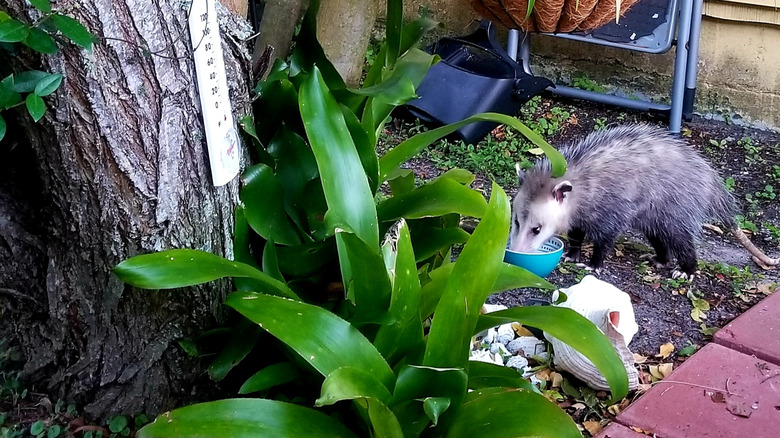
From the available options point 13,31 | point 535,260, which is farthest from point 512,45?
point 13,31

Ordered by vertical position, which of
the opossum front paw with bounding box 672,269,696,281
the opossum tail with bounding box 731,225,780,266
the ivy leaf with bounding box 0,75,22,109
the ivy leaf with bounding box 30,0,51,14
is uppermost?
the ivy leaf with bounding box 30,0,51,14

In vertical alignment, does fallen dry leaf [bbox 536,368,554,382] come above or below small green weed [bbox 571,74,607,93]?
A: below

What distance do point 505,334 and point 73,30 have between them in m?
1.51

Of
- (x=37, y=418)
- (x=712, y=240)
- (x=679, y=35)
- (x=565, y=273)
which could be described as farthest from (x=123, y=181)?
(x=679, y=35)

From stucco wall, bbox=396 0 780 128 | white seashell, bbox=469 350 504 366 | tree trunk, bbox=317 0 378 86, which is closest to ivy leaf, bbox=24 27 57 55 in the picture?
tree trunk, bbox=317 0 378 86

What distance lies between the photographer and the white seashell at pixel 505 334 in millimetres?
2223

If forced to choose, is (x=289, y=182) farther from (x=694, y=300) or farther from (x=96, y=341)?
(x=694, y=300)

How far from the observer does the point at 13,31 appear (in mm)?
1042

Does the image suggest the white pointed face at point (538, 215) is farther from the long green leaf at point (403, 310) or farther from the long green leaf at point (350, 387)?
the long green leaf at point (350, 387)

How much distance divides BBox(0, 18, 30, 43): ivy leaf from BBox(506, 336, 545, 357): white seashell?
5.11 ft

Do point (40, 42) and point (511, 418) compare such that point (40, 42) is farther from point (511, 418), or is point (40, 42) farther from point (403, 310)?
point (511, 418)

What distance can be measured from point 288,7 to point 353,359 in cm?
91

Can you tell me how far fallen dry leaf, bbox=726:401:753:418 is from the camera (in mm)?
1895

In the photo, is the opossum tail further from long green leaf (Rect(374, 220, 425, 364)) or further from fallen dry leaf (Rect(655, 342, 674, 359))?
long green leaf (Rect(374, 220, 425, 364))
